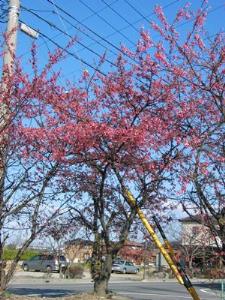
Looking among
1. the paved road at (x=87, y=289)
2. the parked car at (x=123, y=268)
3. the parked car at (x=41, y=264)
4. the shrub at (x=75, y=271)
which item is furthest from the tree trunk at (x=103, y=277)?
the parked car at (x=123, y=268)

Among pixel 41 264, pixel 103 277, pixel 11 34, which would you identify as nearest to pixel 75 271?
pixel 41 264

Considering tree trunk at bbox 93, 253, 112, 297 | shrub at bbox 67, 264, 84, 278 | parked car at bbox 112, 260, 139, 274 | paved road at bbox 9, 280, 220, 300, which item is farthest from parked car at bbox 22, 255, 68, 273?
tree trunk at bbox 93, 253, 112, 297

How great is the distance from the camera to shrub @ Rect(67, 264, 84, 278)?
123 ft

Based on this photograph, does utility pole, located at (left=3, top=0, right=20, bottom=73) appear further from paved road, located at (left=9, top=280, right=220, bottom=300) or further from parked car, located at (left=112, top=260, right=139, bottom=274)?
parked car, located at (left=112, top=260, right=139, bottom=274)

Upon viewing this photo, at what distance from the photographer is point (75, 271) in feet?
123

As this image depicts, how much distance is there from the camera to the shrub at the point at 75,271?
3747 centimetres

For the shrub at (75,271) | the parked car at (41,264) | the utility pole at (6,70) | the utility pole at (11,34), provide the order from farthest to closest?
the parked car at (41,264), the shrub at (75,271), the utility pole at (11,34), the utility pole at (6,70)

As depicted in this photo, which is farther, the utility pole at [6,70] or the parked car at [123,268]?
the parked car at [123,268]

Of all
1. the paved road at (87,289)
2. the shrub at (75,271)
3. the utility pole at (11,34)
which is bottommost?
the paved road at (87,289)

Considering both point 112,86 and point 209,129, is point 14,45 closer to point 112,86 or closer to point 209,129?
point 112,86

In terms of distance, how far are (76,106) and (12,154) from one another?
2.10 meters

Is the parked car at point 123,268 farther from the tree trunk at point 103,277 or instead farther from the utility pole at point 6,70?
the utility pole at point 6,70

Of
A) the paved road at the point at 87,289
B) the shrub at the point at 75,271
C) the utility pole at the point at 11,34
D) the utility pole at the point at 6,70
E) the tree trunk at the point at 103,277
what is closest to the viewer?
the utility pole at the point at 6,70

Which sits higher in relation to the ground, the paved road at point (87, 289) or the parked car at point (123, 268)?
the parked car at point (123, 268)
